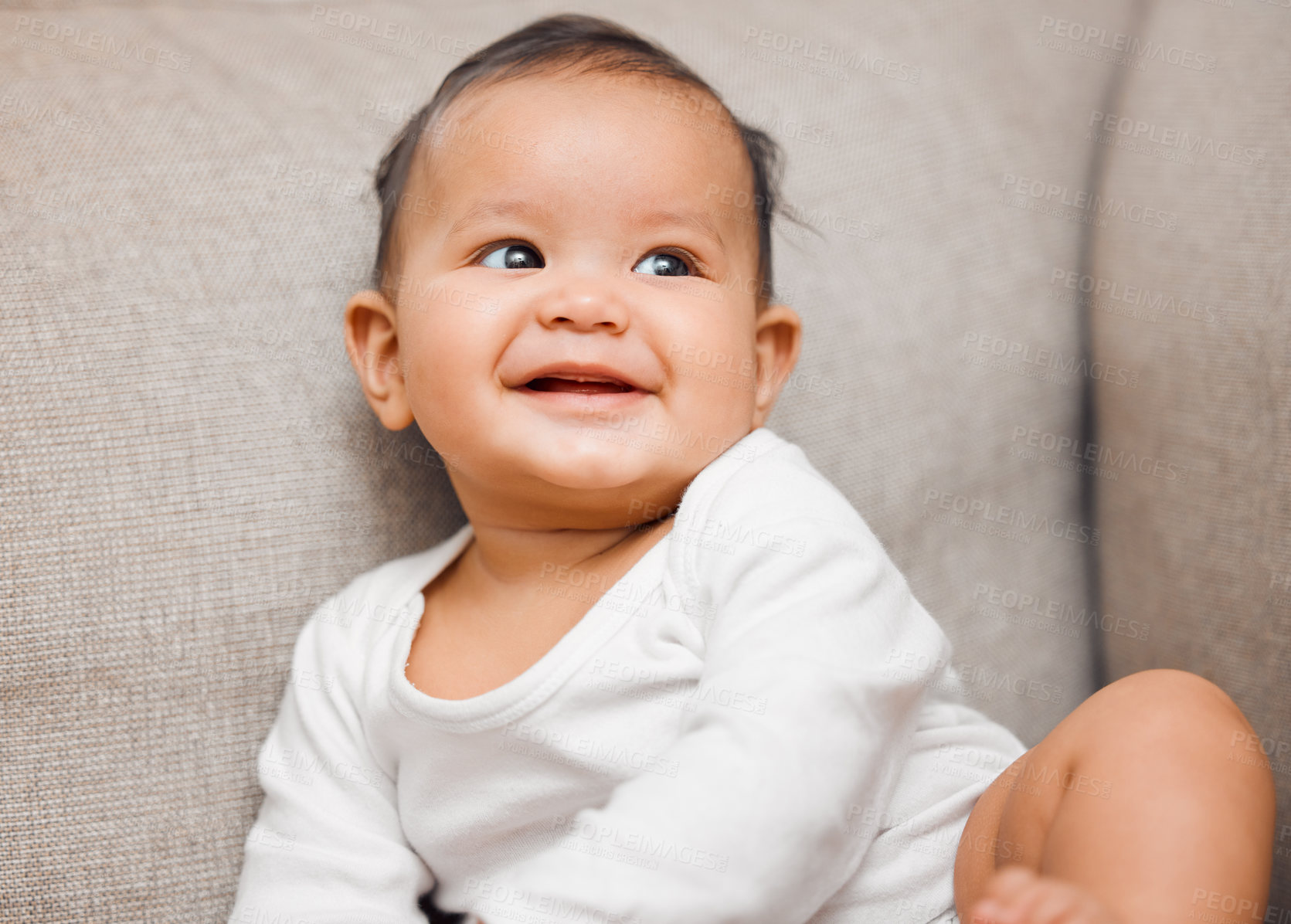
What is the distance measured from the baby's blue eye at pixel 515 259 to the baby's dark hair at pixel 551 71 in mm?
135

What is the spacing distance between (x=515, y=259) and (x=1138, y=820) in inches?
26.0

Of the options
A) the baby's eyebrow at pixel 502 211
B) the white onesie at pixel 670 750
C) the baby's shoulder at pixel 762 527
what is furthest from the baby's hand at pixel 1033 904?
the baby's eyebrow at pixel 502 211

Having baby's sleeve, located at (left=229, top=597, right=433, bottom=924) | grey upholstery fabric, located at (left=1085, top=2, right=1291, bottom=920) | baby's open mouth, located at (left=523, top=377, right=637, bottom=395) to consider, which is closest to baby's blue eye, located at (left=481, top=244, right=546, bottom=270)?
baby's open mouth, located at (left=523, top=377, right=637, bottom=395)

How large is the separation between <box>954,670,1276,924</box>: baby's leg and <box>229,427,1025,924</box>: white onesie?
10 cm

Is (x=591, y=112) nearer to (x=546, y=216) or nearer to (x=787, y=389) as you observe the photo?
(x=546, y=216)

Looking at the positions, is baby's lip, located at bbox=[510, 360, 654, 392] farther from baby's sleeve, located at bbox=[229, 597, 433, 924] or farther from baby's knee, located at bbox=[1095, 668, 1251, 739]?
baby's knee, located at bbox=[1095, 668, 1251, 739]

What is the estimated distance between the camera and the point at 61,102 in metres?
1.05

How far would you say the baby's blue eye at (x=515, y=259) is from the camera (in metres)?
0.90

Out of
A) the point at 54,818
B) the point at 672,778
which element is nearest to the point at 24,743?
the point at 54,818

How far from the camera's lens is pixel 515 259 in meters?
0.90

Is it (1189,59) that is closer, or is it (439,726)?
(439,726)

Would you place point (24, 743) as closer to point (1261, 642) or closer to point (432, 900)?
point (432, 900)

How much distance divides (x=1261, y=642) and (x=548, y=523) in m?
0.69

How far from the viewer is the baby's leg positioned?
0.64 metres
